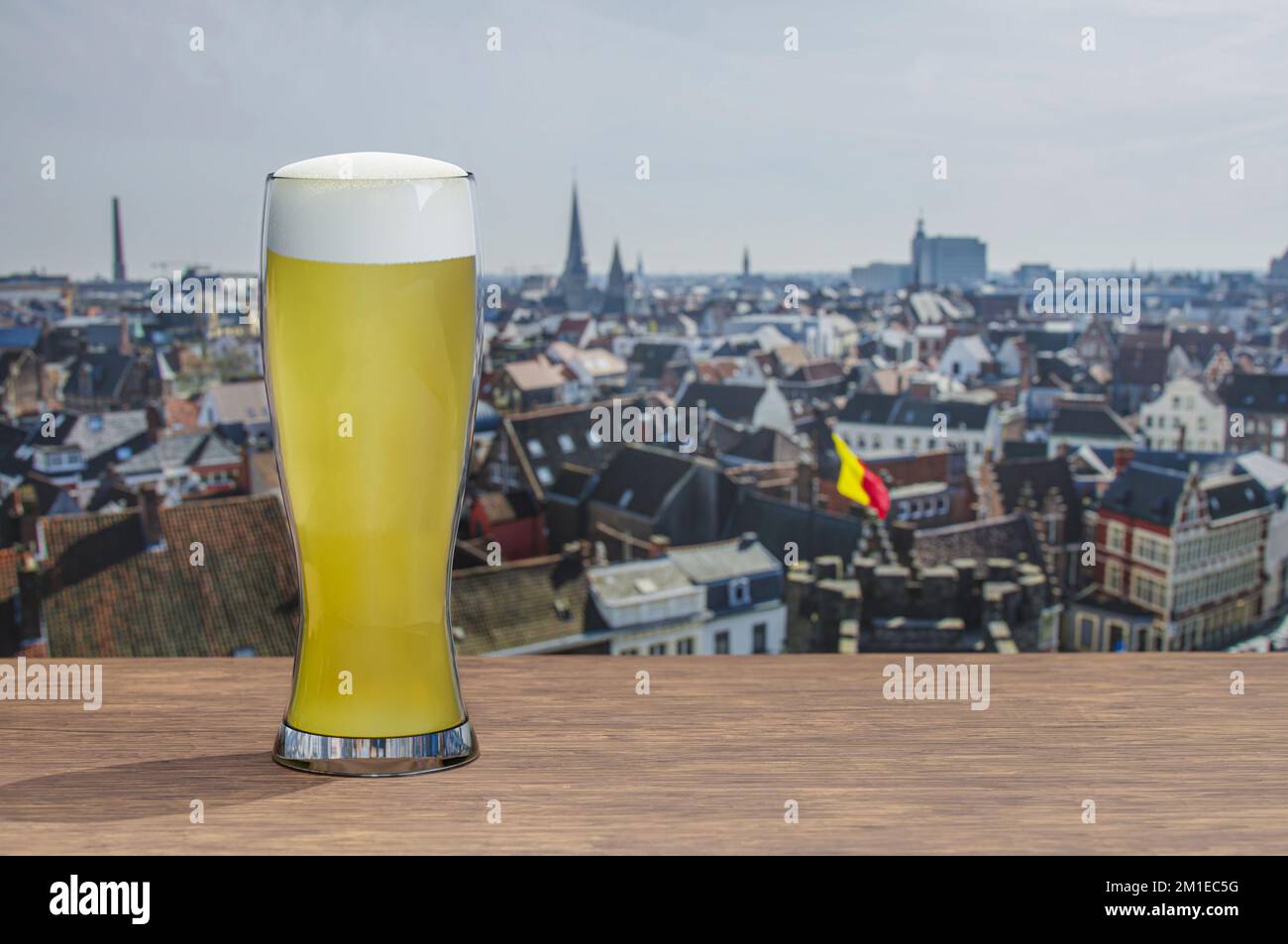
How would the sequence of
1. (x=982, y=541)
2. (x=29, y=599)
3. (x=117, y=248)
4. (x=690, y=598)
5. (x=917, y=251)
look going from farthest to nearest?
(x=982, y=541) → (x=690, y=598) → (x=917, y=251) → (x=29, y=599) → (x=117, y=248)

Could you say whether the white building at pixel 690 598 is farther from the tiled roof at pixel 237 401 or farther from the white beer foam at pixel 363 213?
the white beer foam at pixel 363 213

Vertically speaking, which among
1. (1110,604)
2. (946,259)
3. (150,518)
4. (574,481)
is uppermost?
(946,259)

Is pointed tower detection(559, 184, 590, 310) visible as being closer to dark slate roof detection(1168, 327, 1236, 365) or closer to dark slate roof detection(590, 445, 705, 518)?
dark slate roof detection(590, 445, 705, 518)

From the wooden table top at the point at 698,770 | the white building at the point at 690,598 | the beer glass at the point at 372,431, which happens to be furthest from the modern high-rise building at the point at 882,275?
the beer glass at the point at 372,431

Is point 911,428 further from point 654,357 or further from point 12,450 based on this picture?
point 12,450

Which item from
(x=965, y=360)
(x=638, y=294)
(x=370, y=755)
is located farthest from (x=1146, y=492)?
(x=370, y=755)

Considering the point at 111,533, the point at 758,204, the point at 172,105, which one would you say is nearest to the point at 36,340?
the point at 111,533
